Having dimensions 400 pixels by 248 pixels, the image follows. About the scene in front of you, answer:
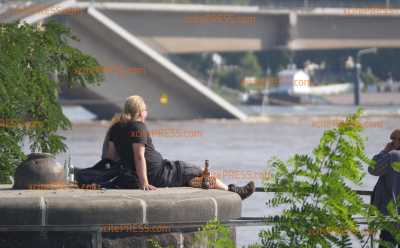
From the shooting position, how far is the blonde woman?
469 inches

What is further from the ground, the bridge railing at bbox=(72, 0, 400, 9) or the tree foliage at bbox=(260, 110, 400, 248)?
the bridge railing at bbox=(72, 0, 400, 9)

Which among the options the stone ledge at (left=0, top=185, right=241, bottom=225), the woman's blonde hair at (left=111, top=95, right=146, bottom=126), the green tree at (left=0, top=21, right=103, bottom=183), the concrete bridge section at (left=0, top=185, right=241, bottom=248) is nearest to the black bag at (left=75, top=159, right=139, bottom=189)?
the woman's blonde hair at (left=111, top=95, right=146, bottom=126)

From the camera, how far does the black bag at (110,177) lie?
11898 mm

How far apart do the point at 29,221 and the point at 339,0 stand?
7448 cm

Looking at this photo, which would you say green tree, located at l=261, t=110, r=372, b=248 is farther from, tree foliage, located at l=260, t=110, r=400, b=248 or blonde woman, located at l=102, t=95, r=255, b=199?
blonde woman, located at l=102, t=95, r=255, b=199

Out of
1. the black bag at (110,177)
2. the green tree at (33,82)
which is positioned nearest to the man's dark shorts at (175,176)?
the black bag at (110,177)

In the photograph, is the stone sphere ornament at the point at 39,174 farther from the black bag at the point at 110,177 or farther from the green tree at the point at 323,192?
the green tree at the point at 323,192

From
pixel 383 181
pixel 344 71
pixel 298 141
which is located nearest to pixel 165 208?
pixel 383 181

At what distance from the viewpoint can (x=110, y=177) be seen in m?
12.0

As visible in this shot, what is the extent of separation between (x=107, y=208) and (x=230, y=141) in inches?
2023

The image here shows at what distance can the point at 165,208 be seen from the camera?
1060 centimetres

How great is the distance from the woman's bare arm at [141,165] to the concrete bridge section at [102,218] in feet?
2.13

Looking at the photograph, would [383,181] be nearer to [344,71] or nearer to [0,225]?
[0,225]

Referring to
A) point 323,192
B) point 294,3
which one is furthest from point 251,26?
point 323,192
